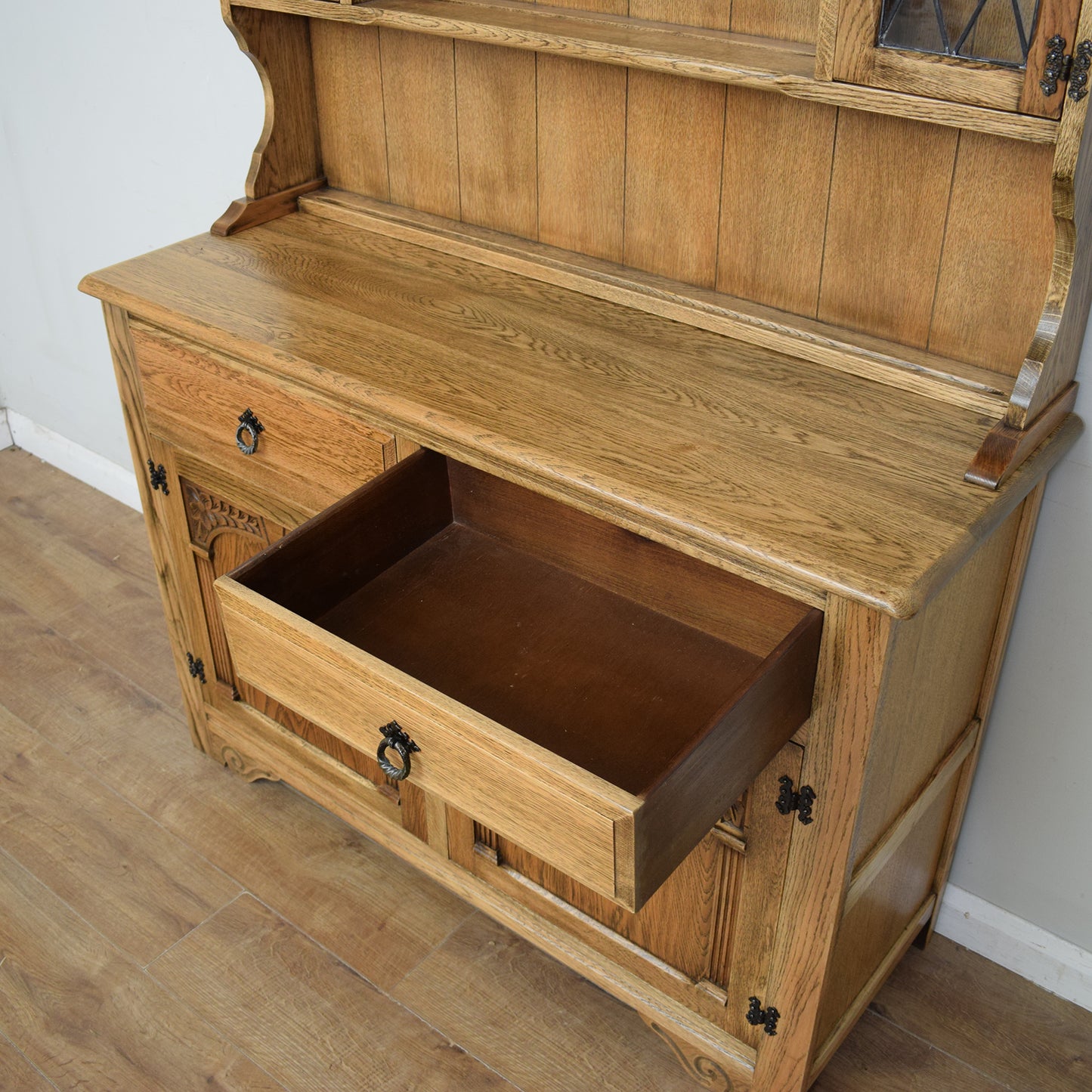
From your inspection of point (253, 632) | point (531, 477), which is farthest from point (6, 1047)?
point (531, 477)

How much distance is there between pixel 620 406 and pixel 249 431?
0.55 m

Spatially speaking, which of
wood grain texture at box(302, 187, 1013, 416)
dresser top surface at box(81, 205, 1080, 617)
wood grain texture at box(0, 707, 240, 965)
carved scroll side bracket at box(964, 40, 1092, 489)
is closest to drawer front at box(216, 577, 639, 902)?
dresser top surface at box(81, 205, 1080, 617)

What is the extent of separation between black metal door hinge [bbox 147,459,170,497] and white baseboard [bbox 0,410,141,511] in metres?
0.96

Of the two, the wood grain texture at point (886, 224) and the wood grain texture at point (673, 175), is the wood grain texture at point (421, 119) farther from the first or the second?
the wood grain texture at point (886, 224)

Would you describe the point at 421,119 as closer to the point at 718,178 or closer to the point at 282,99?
the point at 282,99

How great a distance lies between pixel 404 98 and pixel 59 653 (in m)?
1.34

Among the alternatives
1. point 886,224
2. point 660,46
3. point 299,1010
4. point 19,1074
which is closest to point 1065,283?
point 886,224

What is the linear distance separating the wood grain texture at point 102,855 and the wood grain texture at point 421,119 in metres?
1.13

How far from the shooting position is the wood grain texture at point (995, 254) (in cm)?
125

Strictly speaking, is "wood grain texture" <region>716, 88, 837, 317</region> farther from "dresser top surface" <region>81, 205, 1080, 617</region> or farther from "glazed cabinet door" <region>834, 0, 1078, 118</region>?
"glazed cabinet door" <region>834, 0, 1078, 118</region>

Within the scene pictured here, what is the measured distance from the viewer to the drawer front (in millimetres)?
1051

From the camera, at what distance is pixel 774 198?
1.44m

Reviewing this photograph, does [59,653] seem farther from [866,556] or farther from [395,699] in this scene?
[866,556]

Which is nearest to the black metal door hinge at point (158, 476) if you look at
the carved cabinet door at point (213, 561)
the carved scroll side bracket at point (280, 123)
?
the carved cabinet door at point (213, 561)
